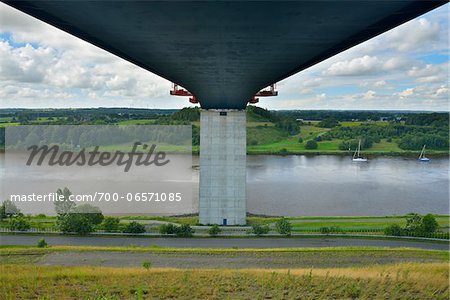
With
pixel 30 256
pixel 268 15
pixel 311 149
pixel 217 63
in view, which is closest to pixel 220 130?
pixel 217 63

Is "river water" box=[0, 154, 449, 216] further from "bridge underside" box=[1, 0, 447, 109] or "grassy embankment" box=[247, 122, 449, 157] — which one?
"bridge underside" box=[1, 0, 447, 109]

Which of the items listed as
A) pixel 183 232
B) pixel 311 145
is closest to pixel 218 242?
pixel 183 232

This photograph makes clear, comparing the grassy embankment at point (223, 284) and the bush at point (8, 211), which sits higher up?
the bush at point (8, 211)

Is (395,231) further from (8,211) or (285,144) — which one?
(285,144)

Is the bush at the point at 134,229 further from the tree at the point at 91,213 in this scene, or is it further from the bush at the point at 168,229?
the tree at the point at 91,213

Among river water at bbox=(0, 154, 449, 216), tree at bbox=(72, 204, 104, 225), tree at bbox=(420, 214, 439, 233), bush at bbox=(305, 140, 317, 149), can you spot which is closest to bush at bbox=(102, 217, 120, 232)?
tree at bbox=(72, 204, 104, 225)

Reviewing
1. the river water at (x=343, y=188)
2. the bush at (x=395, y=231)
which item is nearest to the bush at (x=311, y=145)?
the river water at (x=343, y=188)

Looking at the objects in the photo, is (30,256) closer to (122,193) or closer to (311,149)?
(122,193)
